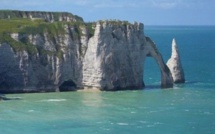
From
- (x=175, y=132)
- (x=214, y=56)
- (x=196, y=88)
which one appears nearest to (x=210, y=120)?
(x=175, y=132)

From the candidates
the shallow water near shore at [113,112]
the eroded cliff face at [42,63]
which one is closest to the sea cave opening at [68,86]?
the eroded cliff face at [42,63]

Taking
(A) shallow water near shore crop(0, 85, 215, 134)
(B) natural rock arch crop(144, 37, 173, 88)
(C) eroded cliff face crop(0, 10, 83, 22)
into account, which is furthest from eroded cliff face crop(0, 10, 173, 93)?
(C) eroded cliff face crop(0, 10, 83, 22)

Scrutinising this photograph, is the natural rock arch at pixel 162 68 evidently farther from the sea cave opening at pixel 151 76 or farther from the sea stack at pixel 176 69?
the sea stack at pixel 176 69

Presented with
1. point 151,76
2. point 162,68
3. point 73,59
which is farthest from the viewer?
point 151,76

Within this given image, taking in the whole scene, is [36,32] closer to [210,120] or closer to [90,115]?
[90,115]

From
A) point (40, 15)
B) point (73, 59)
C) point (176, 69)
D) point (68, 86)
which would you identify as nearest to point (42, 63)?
point (73, 59)

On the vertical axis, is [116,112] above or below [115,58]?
below

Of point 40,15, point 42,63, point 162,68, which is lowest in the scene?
point 162,68

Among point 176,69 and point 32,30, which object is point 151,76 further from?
point 32,30
